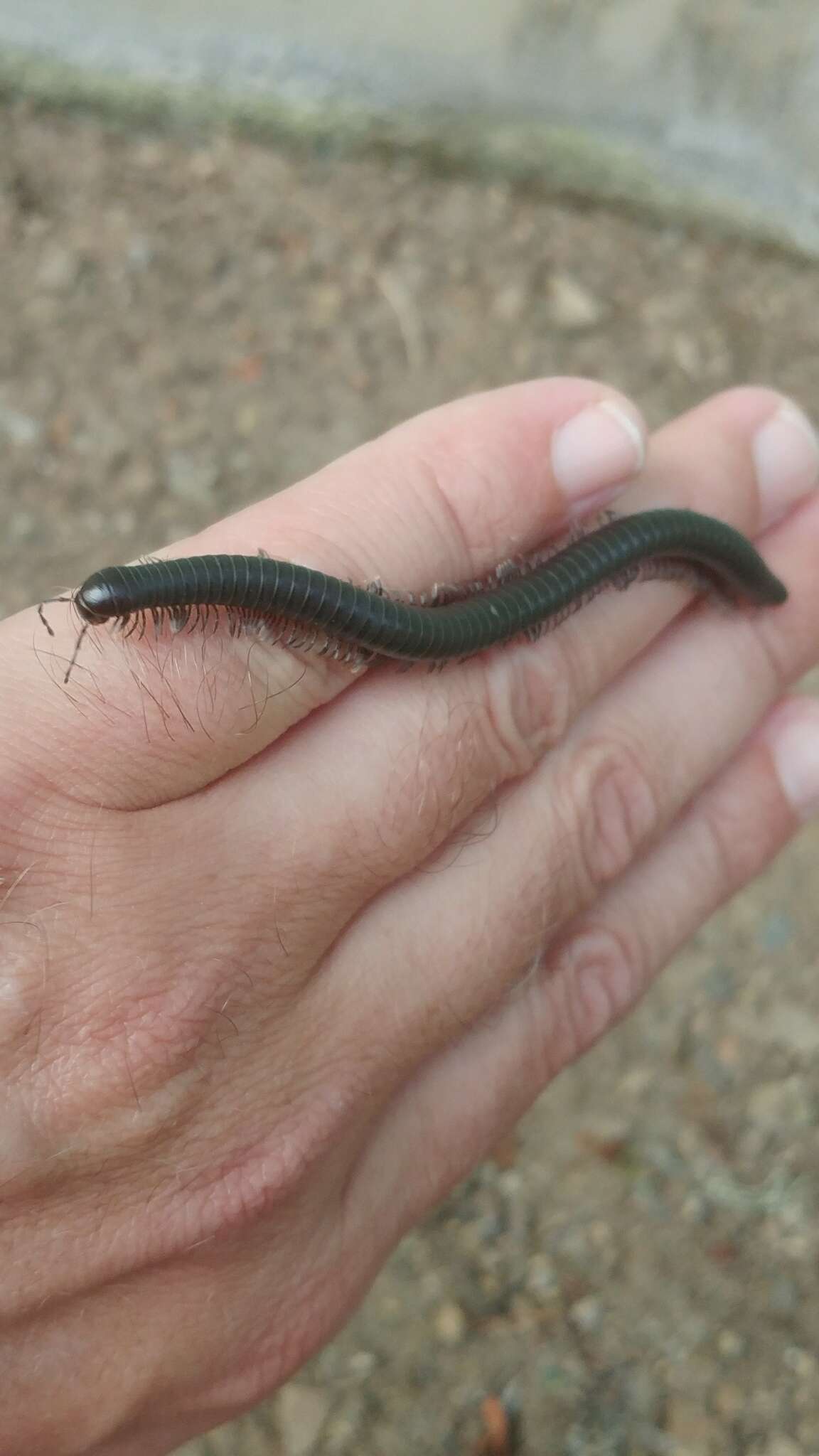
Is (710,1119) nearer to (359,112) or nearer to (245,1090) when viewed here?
(245,1090)

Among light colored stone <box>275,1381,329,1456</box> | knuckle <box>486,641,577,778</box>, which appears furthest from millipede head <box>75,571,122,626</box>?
light colored stone <box>275,1381,329,1456</box>

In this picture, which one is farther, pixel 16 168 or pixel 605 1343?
pixel 16 168

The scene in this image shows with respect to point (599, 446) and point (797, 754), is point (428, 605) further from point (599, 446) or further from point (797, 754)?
point (797, 754)

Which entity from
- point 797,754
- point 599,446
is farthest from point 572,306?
point 599,446

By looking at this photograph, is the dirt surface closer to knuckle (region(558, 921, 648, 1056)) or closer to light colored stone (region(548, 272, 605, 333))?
light colored stone (region(548, 272, 605, 333))

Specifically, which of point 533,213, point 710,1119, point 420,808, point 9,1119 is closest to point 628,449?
point 420,808

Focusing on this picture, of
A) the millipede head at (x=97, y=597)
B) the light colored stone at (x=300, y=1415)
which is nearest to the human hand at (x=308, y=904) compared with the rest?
the millipede head at (x=97, y=597)
